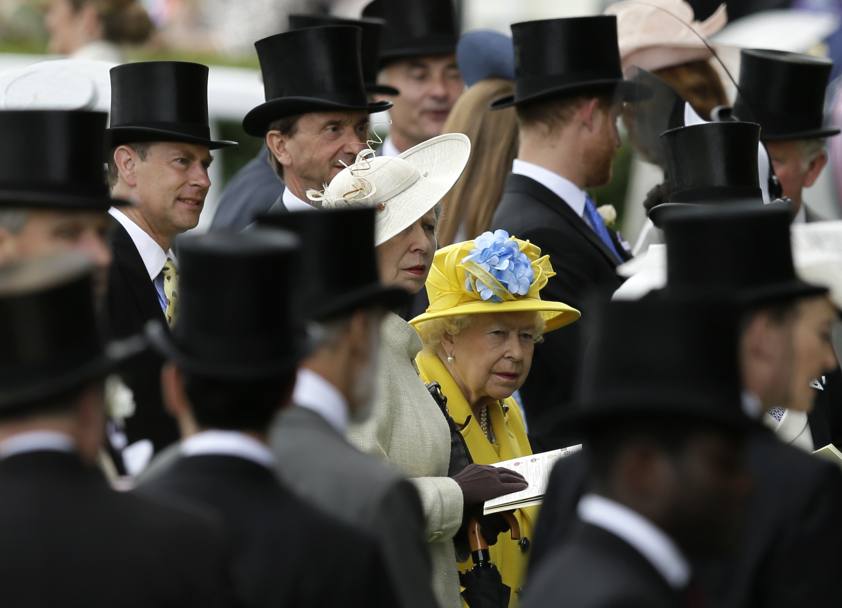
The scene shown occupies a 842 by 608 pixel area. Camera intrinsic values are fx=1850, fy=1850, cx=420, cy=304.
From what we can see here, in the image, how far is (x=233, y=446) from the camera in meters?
3.44

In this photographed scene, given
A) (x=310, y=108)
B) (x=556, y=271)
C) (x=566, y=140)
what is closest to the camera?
(x=310, y=108)

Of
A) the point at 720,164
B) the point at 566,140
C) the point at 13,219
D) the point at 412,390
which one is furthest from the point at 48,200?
the point at 566,140

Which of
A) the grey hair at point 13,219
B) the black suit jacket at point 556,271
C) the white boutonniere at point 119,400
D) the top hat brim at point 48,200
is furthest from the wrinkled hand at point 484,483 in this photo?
the grey hair at point 13,219

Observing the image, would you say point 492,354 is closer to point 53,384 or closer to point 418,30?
point 53,384

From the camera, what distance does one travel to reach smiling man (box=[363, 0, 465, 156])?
8664 mm

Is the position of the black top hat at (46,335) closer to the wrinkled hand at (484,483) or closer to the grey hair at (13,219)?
the grey hair at (13,219)

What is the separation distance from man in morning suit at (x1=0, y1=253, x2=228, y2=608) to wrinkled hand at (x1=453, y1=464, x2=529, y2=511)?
205cm

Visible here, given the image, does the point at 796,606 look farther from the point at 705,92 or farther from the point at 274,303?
the point at 705,92

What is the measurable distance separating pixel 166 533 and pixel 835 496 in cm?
135

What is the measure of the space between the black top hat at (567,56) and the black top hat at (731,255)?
10.8 feet

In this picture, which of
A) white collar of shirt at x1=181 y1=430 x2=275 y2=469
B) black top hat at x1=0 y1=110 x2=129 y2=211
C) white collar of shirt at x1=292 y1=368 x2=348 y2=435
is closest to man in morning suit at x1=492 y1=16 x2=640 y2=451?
black top hat at x1=0 y1=110 x2=129 y2=211

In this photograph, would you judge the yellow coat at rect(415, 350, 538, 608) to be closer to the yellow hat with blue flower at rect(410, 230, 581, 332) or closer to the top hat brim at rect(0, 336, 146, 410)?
the yellow hat with blue flower at rect(410, 230, 581, 332)

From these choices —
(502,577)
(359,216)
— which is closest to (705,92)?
(502,577)

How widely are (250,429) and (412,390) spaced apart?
1.95 m
